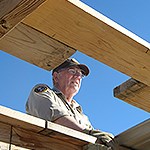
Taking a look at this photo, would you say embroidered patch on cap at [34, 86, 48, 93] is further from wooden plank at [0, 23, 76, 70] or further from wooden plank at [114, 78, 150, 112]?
Answer: wooden plank at [0, 23, 76, 70]

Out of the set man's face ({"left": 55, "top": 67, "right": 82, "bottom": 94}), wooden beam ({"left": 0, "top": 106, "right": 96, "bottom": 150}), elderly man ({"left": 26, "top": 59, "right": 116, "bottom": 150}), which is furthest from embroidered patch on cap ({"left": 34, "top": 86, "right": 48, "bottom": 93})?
wooden beam ({"left": 0, "top": 106, "right": 96, "bottom": 150})

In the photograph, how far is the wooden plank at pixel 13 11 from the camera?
6.39ft

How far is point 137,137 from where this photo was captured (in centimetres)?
283

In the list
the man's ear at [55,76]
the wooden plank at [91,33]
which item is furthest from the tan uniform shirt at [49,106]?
the wooden plank at [91,33]

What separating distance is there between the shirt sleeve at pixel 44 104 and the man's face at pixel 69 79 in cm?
70

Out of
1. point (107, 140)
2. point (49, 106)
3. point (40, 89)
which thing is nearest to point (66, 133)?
point (107, 140)

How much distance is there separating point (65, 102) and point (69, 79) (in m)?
0.59

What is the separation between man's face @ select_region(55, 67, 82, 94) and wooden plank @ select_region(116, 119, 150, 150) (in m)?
1.96

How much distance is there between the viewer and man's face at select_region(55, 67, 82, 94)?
193 inches

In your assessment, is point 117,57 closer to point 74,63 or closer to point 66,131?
point 66,131

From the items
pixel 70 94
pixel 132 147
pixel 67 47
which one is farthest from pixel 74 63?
pixel 67 47

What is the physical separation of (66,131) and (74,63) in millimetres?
2396

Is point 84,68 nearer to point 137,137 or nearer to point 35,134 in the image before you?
point 137,137

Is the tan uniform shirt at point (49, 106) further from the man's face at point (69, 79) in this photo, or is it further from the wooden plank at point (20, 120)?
the wooden plank at point (20, 120)
